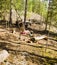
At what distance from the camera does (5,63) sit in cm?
1648

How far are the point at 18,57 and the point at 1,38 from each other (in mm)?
8137

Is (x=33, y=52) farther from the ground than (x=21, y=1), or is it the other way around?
(x=21, y=1)

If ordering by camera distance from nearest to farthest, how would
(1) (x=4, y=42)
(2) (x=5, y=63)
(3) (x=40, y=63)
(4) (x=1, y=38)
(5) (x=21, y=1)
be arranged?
(2) (x=5, y=63) → (3) (x=40, y=63) → (1) (x=4, y=42) → (4) (x=1, y=38) → (5) (x=21, y=1)

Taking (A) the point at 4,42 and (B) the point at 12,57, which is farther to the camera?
(A) the point at 4,42

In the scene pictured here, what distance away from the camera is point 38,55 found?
20078mm

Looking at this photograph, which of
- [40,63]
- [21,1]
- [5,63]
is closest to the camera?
[5,63]

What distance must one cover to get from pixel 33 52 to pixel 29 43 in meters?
4.03

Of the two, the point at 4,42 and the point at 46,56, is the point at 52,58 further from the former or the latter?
the point at 4,42

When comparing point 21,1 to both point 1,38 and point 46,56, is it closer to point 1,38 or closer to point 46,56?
point 1,38


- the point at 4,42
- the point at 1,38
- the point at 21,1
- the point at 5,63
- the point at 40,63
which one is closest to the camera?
the point at 5,63

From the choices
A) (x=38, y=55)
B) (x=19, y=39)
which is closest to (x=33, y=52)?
(x=38, y=55)

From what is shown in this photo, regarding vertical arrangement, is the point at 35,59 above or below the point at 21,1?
below

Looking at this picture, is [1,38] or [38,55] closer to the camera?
[38,55]

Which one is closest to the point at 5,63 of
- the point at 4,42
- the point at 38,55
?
the point at 38,55
